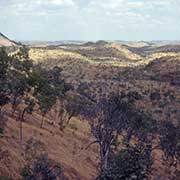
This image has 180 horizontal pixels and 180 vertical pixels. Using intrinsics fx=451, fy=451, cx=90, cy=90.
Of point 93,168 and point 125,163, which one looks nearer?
point 125,163

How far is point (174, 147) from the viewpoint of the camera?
54.2 m

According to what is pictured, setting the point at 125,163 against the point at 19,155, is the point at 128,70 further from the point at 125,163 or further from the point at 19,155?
the point at 125,163

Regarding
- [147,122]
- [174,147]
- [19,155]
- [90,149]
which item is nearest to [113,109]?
[19,155]

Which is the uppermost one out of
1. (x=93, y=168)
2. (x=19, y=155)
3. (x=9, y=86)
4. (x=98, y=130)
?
(x=9, y=86)

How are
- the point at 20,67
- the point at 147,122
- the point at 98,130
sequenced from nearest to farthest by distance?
the point at 98,130 < the point at 20,67 < the point at 147,122

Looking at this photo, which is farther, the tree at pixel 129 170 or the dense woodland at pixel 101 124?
the dense woodland at pixel 101 124

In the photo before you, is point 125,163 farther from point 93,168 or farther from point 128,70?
point 128,70

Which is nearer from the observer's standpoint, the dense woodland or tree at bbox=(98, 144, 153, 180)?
tree at bbox=(98, 144, 153, 180)

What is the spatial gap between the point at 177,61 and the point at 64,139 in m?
101

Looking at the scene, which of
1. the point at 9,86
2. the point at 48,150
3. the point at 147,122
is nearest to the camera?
the point at 9,86

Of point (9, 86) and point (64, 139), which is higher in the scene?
point (9, 86)

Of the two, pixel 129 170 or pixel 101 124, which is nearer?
pixel 129 170

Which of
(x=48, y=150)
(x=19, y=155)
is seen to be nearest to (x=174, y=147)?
(x=48, y=150)

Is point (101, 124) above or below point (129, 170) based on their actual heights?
below
